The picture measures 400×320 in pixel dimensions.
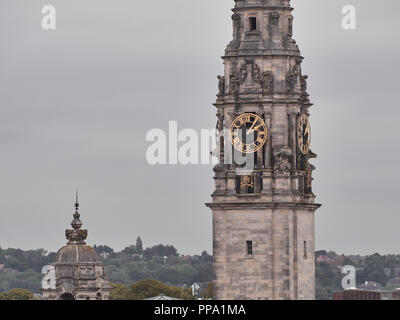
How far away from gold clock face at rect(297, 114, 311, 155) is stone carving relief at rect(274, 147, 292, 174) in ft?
4.79

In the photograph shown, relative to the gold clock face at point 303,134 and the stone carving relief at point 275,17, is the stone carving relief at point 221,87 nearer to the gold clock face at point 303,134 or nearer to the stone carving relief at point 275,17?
the stone carving relief at point 275,17

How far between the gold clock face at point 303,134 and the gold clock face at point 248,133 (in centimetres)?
245

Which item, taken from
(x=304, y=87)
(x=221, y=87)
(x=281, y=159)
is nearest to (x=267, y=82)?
(x=221, y=87)

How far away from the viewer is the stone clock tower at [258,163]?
16875 cm

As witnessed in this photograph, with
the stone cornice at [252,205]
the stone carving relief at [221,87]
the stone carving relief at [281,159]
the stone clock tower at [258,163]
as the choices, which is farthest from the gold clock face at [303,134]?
the stone carving relief at [221,87]

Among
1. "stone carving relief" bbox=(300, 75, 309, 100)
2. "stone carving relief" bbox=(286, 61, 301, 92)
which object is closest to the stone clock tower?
"stone carving relief" bbox=(286, 61, 301, 92)

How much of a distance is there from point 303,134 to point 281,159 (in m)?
2.87

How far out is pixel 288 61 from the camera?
555 ft

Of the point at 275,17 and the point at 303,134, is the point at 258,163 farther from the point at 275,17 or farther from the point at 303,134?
the point at 275,17

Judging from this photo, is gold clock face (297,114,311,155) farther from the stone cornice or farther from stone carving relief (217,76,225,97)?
stone carving relief (217,76,225,97)

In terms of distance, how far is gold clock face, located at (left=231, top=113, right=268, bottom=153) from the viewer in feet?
553

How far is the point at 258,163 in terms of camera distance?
16912cm
